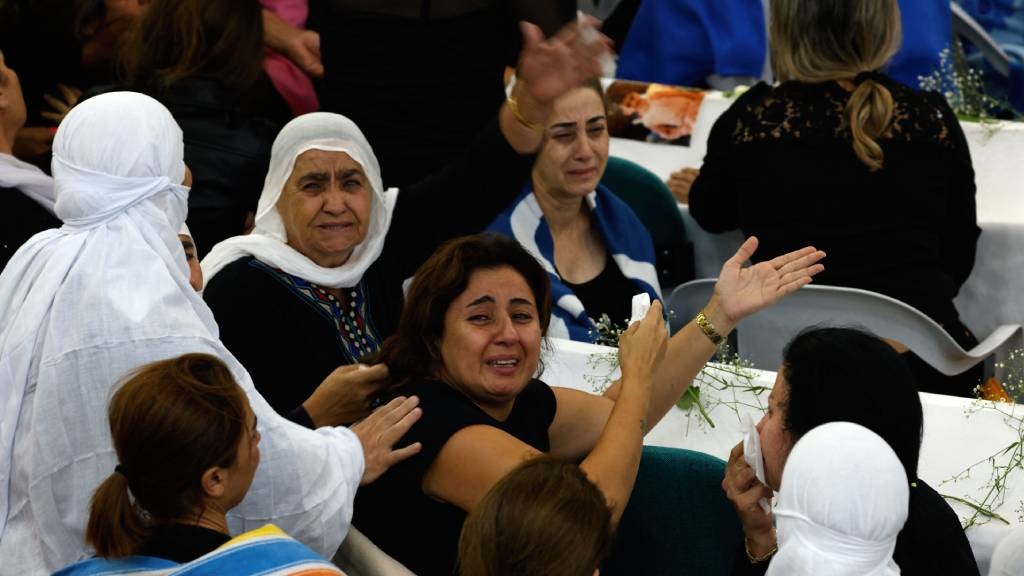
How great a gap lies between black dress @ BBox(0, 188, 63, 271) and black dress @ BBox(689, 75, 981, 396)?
184 cm

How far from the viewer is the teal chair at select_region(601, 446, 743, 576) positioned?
2799 mm

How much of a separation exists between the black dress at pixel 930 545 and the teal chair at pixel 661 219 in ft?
7.13

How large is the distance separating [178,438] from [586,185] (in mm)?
2121

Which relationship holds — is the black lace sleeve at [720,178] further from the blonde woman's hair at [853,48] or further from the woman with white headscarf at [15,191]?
the woman with white headscarf at [15,191]

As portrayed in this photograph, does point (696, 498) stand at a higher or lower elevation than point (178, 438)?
lower

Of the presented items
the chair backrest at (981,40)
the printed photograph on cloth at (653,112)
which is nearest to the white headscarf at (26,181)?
the printed photograph on cloth at (653,112)

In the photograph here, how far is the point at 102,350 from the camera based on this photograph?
2.49 meters

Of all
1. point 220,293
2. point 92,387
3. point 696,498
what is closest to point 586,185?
point 220,293

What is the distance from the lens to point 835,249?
4004 millimetres

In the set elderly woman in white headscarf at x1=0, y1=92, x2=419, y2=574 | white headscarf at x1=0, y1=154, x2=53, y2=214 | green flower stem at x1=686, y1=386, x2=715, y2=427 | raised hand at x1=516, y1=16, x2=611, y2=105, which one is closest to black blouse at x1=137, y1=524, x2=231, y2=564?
elderly woman in white headscarf at x1=0, y1=92, x2=419, y2=574

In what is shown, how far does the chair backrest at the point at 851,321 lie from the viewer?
3.60m

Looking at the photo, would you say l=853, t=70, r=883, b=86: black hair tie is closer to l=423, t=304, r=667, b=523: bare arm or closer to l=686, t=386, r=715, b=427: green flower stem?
l=686, t=386, r=715, b=427: green flower stem

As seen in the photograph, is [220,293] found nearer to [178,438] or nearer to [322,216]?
[322,216]

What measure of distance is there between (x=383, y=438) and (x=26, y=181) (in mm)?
1346
